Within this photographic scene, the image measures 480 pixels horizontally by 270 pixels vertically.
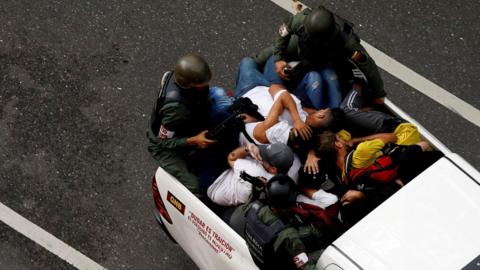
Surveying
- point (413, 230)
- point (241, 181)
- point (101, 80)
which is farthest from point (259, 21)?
point (413, 230)

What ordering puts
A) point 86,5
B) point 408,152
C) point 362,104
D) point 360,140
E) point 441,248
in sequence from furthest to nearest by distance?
point 86,5, point 362,104, point 360,140, point 408,152, point 441,248

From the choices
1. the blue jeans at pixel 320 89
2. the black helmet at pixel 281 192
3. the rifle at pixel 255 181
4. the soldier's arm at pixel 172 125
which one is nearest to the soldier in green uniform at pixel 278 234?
the black helmet at pixel 281 192

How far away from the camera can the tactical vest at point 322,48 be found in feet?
17.2

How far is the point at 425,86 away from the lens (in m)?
6.77

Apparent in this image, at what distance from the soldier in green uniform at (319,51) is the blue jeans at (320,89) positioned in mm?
72

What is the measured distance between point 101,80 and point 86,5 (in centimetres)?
94

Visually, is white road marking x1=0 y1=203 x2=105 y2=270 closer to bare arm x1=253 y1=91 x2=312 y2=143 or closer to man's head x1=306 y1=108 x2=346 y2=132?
bare arm x1=253 y1=91 x2=312 y2=143

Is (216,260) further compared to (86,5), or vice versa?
(86,5)

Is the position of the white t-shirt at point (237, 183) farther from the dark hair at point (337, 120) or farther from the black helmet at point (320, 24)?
the black helmet at point (320, 24)

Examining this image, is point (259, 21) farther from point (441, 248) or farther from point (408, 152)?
point (441, 248)

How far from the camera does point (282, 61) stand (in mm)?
5555

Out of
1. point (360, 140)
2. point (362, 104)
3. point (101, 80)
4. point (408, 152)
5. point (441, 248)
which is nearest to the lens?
point (441, 248)

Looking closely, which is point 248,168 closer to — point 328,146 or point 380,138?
point 328,146

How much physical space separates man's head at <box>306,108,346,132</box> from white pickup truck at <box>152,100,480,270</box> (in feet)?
2.43
